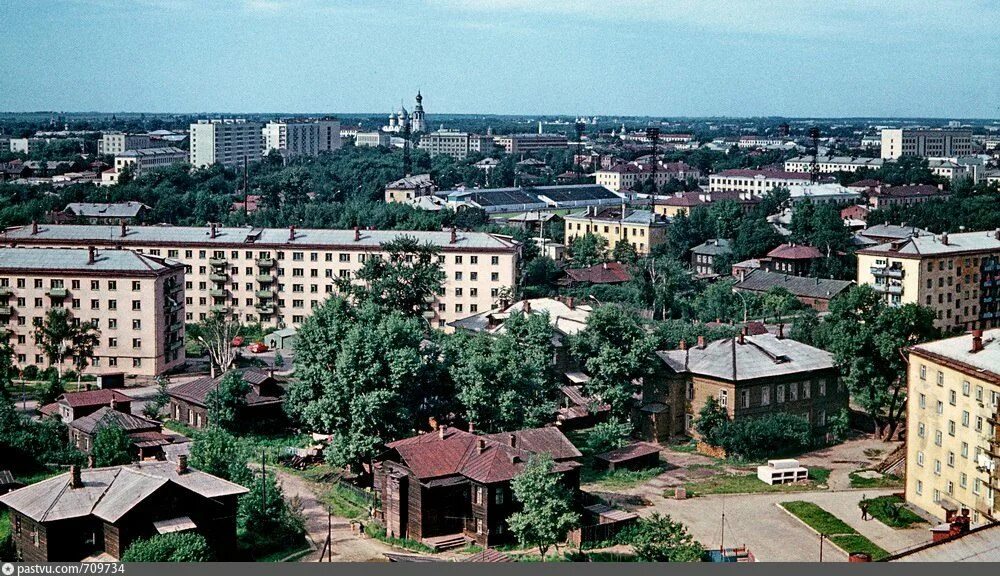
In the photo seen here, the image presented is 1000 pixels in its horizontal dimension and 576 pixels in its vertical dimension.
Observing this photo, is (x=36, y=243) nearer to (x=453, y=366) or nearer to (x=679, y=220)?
(x=453, y=366)

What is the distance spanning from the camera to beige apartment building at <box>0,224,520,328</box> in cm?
2391

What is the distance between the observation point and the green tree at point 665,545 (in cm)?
1025

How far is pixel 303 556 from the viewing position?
11445 mm

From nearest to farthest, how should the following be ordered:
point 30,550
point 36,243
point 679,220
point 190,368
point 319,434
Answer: point 30,550, point 319,434, point 190,368, point 36,243, point 679,220

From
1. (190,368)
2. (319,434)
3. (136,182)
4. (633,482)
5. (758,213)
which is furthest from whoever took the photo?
(136,182)

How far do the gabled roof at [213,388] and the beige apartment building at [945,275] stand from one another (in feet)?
39.8

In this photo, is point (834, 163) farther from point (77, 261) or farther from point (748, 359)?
point (748, 359)

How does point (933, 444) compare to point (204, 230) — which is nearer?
point (933, 444)

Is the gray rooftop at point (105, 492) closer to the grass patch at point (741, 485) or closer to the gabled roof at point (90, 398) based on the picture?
the gabled roof at point (90, 398)

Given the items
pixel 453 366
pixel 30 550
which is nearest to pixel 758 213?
pixel 453 366

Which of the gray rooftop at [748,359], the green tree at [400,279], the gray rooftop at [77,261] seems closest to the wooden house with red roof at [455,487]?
the gray rooftop at [748,359]

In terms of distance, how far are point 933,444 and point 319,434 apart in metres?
7.44

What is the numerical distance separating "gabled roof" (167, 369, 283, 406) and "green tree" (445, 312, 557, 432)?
299 cm

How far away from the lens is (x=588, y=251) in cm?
3114
